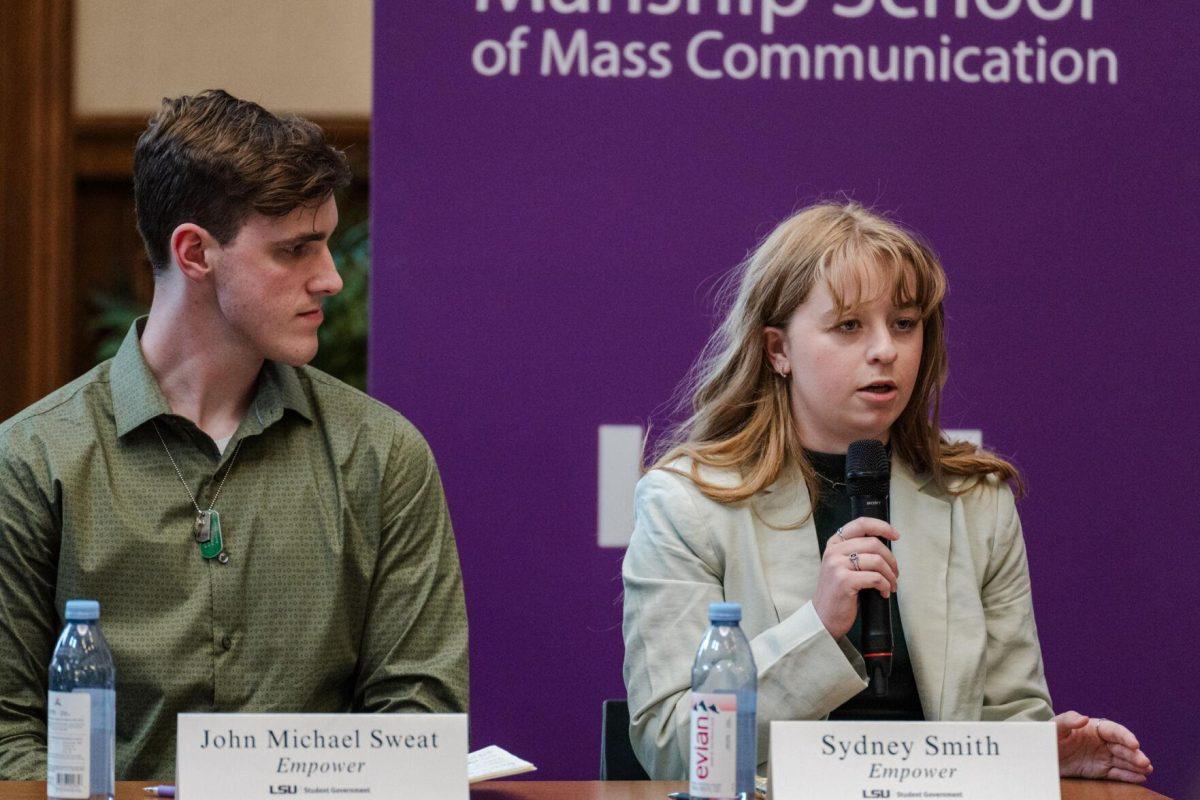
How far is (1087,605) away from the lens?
2873mm

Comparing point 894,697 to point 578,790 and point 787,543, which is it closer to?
point 787,543

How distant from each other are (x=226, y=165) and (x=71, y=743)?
0.89m

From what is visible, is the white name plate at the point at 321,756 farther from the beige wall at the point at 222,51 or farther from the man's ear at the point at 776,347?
the beige wall at the point at 222,51

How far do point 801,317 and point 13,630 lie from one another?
1.20 m

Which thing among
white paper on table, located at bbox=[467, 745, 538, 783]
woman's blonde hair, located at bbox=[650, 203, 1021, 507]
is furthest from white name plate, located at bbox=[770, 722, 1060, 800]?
woman's blonde hair, located at bbox=[650, 203, 1021, 507]

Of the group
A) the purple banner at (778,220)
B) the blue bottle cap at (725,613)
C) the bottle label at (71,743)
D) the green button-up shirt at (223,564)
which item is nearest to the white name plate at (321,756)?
the bottle label at (71,743)

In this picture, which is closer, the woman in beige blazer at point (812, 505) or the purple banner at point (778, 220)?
the woman in beige blazer at point (812, 505)

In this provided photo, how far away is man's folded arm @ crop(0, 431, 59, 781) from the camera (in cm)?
213

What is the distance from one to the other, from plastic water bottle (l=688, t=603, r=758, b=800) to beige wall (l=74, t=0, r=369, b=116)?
13.8ft

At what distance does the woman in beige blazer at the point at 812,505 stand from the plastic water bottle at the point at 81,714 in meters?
0.75

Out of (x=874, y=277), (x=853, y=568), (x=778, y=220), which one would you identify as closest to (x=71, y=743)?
(x=853, y=568)

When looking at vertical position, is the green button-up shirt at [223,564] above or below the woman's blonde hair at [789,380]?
below

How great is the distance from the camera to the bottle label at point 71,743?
1.68 meters

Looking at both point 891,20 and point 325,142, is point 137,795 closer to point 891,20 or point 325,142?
point 325,142
